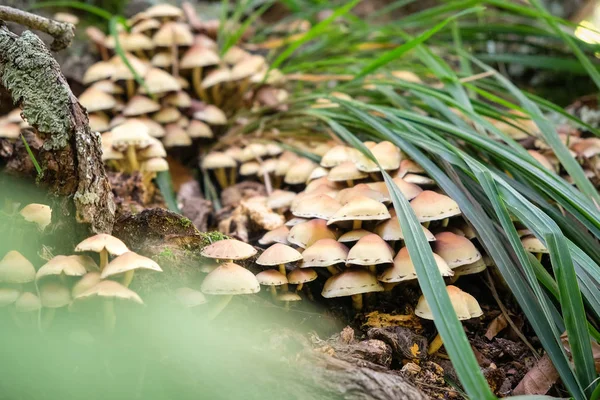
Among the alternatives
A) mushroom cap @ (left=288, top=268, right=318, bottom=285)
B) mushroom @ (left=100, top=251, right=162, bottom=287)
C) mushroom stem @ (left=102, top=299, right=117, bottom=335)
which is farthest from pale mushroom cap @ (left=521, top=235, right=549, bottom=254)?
mushroom stem @ (left=102, top=299, right=117, bottom=335)

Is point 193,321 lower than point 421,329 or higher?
higher

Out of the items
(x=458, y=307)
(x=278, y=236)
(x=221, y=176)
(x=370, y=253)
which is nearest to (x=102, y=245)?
(x=278, y=236)

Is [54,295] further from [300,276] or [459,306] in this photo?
[459,306]

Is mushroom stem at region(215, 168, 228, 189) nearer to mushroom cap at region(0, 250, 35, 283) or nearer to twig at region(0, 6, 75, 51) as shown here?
twig at region(0, 6, 75, 51)

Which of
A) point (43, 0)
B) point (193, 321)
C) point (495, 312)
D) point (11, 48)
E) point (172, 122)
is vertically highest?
point (43, 0)

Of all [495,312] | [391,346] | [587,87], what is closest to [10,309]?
[391,346]

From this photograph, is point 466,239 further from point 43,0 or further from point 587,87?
point 43,0
